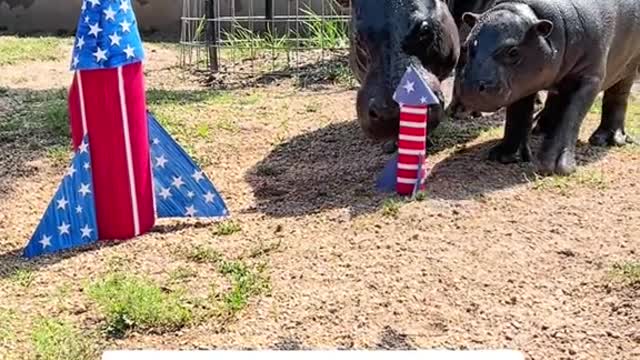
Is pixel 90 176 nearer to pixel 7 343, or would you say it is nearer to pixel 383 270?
pixel 7 343

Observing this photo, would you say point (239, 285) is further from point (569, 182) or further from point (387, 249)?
point (569, 182)

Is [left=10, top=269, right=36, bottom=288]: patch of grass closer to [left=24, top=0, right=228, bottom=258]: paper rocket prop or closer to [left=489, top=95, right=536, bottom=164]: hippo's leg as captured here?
[left=24, top=0, right=228, bottom=258]: paper rocket prop

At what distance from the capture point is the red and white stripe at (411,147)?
4.62 meters

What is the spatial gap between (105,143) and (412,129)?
145 cm

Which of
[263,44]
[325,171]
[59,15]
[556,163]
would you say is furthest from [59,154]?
[59,15]

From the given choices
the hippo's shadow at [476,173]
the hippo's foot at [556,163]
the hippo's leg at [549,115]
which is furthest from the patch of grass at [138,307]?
the hippo's leg at [549,115]

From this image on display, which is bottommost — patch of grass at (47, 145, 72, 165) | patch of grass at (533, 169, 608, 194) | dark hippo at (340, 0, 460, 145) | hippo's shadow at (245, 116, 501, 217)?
patch of grass at (47, 145, 72, 165)

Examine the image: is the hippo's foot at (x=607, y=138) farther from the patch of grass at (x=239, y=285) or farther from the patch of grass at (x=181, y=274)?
the patch of grass at (x=181, y=274)

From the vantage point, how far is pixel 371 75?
16.0ft

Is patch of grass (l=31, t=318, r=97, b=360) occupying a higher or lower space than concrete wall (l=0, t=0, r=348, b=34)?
higher

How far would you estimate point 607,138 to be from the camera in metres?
5.78

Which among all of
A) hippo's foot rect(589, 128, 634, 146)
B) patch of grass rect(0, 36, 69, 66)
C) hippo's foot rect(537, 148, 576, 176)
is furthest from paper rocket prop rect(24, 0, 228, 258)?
patch of grass rect(0, 36, 69, 66)

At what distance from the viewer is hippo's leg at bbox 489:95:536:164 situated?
5242mm

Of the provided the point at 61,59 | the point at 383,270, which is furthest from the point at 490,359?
the point at 61,59
